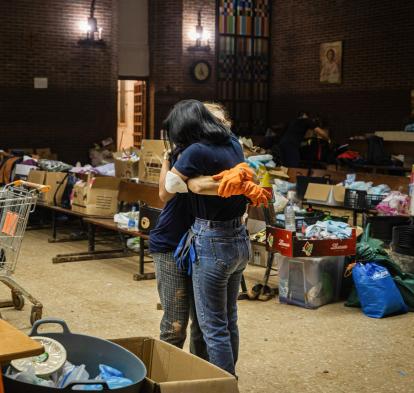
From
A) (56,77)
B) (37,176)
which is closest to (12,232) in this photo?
(37,176)

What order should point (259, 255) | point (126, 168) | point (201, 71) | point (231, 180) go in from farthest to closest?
1. point (201, 71)
2. point (126, 168)
3. point (259, 255)
4. point (231, 180)

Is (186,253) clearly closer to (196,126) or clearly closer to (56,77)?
(196,126)

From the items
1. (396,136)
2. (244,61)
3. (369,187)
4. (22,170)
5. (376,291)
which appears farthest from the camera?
(244,61)

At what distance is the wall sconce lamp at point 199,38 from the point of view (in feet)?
53.9

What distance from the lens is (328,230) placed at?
6.61 metres

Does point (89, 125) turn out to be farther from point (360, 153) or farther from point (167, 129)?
point (167, 129)

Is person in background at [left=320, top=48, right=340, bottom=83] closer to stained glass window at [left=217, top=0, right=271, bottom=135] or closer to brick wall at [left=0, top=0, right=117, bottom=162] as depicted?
stained glass window at [left=217, top=0, right=271, bottom=135]

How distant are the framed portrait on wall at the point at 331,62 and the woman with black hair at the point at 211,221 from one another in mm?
12839

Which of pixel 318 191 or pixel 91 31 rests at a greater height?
pixel 91 31

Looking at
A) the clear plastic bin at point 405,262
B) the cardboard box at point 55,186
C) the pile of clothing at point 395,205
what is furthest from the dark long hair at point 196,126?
the cardboard box at point 55,186

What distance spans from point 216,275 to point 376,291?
9.51ft

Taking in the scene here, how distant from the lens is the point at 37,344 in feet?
8.27

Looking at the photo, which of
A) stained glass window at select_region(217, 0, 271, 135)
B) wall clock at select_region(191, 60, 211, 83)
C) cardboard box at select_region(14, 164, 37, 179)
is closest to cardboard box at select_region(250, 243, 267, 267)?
cardboard box at select_region(14, 164, 37, 179)

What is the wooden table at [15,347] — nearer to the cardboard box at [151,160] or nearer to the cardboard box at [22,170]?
the cardboard box at [151,160]
